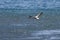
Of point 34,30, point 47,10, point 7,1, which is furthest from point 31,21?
point 7,1

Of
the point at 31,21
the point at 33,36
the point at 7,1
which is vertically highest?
the point at 7,1

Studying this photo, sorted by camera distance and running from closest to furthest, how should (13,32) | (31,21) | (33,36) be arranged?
(33,36) → (13,32) → (31,21)

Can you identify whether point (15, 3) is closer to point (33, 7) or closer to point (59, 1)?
point (33, 7)

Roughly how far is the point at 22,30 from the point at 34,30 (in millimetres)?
503

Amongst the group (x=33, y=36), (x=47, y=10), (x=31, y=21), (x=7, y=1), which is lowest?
(x=33, y=36)

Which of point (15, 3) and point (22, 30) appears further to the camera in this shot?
point (15, 3)

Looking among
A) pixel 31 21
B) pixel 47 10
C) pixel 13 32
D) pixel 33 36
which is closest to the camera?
pixel 33 36

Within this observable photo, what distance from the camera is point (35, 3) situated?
2656 centimetres

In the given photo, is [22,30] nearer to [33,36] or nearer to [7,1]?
[33,36]

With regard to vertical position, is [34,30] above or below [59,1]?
below

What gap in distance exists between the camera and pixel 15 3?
26516 mm

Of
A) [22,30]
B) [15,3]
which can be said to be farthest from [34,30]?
[15,3]

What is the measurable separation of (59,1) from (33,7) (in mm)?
1982

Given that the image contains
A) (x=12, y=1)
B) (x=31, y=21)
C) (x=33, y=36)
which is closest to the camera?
(x=33, y=36)
